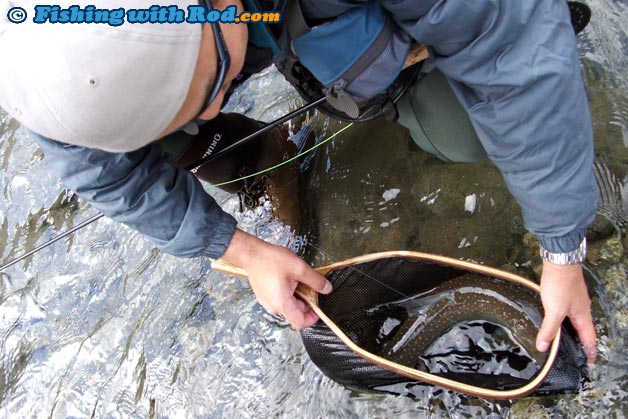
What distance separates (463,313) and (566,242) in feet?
2.21

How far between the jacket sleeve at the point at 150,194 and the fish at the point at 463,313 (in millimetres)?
852

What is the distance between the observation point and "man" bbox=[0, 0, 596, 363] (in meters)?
1.26

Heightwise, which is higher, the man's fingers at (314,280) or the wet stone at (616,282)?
the man's fingers at (314,280)

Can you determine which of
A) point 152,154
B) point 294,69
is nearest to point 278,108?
point 294,69

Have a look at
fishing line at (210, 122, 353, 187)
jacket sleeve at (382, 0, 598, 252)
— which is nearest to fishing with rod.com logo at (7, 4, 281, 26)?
jacket sleeve at (382, 0, 598, 252)

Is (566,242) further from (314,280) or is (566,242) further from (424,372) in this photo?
(314,280)

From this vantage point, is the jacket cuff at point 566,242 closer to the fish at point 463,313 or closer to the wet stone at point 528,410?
the fish at point 463,313

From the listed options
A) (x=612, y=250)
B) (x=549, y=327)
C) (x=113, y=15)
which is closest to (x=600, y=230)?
(x=612, y=250)

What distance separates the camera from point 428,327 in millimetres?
2271

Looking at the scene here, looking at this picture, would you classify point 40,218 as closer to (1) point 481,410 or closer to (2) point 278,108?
(2) point 278,108

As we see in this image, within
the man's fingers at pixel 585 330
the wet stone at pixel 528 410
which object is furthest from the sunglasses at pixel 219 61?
the wet stone at pixel 528 410

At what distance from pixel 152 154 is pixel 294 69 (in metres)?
0.64

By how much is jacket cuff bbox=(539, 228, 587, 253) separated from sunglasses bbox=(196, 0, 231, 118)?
1086mm

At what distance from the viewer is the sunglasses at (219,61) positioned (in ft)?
4.49
